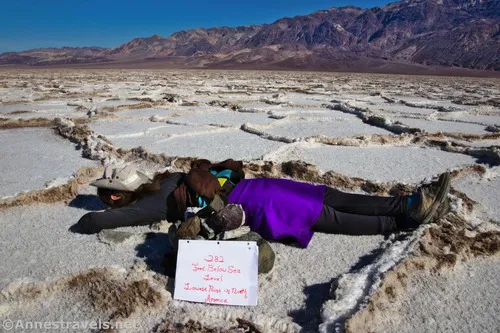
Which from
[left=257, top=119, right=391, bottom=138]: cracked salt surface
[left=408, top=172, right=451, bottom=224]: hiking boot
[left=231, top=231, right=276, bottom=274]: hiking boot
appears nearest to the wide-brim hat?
[left=231, top=231, right=276, bottom=274]: hiking boot

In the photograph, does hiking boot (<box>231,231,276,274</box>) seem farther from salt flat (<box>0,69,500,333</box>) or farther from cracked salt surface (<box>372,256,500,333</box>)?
cracked salt surface (<box>372,256,500,333</box>)

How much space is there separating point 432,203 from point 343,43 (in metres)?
125

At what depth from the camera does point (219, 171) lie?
2291 mm

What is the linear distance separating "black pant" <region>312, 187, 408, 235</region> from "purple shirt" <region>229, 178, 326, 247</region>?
80mm

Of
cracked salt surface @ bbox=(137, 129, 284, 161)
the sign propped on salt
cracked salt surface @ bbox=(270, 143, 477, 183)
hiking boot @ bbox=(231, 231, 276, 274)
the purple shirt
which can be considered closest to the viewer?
the sign propped on salt

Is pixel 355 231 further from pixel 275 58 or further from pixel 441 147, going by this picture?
pixel 275 58

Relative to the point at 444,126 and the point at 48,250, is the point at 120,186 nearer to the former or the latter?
the point at 48,250

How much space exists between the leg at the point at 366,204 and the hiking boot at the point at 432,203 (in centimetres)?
7

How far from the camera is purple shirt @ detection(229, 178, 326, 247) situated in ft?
6.36

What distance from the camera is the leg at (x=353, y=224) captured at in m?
2.03

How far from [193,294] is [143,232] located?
0.65 m

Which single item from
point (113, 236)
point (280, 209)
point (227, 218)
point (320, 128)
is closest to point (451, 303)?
point (280, 209)

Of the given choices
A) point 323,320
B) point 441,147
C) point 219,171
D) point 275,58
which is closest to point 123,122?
point 219,171

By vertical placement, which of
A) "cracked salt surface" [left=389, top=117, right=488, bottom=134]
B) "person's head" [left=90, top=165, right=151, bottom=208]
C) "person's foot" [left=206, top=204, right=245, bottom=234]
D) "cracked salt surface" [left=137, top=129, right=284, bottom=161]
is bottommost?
"cracked salt surface" [left=389, top=117, right=488, bottom=134]
